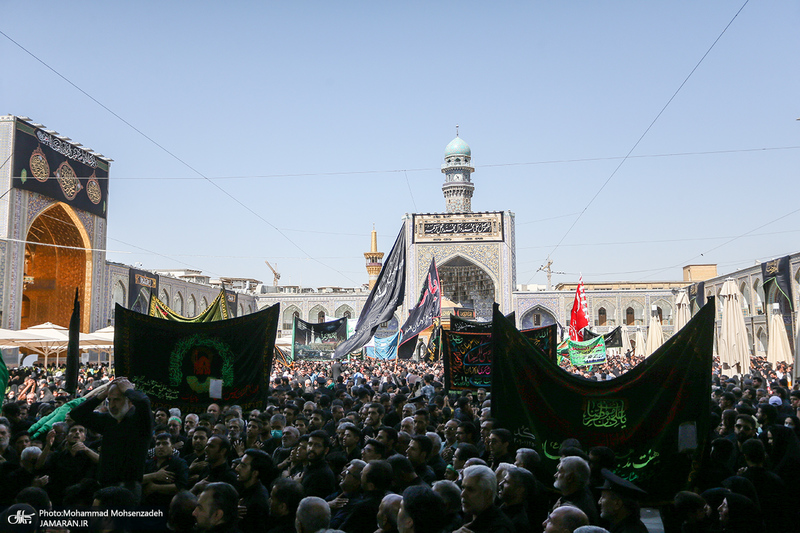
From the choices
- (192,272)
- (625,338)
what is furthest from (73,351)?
(192,272)

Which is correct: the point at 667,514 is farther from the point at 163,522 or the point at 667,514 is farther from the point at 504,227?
the point at 504,227

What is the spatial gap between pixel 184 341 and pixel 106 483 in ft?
9.19

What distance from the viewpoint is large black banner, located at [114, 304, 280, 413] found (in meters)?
5.93

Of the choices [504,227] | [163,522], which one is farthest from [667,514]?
[504,227]

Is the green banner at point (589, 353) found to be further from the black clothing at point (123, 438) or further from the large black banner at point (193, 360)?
the black clothing at point (123, 438)

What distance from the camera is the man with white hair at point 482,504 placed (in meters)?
2.62

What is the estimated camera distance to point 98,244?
847 inches

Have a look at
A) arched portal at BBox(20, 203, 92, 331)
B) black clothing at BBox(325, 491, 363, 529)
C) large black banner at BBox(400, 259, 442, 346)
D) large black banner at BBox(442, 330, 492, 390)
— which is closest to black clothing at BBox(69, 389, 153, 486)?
black clothing at BBox(325, 491, 363, 529)

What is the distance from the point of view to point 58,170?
63.0 ft

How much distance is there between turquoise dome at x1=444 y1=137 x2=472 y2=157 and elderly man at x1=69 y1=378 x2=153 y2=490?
133 feet

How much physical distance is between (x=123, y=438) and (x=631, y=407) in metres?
3.06

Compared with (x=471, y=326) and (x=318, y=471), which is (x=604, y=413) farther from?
(x=471, y=326)

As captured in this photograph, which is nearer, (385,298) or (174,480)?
(174,480)

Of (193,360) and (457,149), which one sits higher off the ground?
(457,149)
